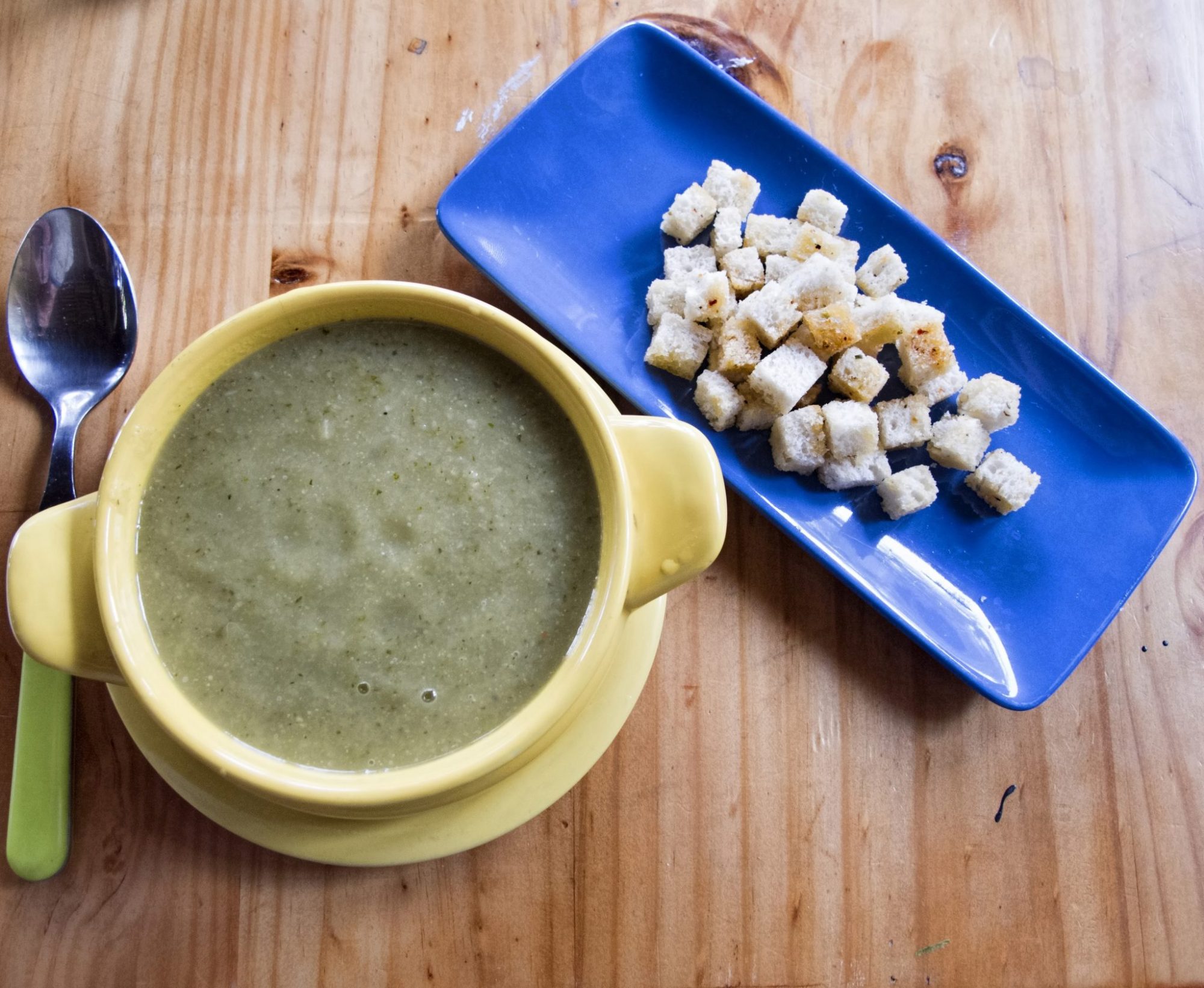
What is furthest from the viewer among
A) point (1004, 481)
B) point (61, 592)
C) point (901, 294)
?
point (901, 294)

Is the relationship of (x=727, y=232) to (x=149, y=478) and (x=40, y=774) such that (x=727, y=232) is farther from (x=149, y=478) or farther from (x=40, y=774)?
(x=40, y=774)

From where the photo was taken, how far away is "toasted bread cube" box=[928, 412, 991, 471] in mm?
1245

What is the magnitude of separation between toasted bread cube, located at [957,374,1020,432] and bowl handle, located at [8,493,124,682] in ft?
3.49

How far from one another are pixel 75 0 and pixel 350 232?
541mm

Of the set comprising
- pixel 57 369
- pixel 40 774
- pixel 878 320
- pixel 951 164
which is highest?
pixel 951 164

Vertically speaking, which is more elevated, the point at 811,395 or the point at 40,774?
the point at 811,395

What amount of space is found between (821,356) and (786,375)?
0.25ft

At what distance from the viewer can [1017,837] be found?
1.26 m

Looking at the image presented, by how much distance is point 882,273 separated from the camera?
1.30 metres

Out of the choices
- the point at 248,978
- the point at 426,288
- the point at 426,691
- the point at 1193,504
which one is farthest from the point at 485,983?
the point at 1193,504

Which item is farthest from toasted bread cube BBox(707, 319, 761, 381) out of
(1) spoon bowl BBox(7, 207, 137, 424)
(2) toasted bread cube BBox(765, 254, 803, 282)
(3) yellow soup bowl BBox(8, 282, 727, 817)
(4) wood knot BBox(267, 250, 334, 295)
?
(1) spoon bowl BBox(7, 207, 137, 424)

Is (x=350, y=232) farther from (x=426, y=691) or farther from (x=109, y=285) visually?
(x=426, y=691)

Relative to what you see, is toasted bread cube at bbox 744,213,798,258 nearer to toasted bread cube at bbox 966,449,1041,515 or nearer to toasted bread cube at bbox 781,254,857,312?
toasted bread cube at bbox 781,254,857,312

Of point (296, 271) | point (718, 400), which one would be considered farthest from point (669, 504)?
point (296, 271)
